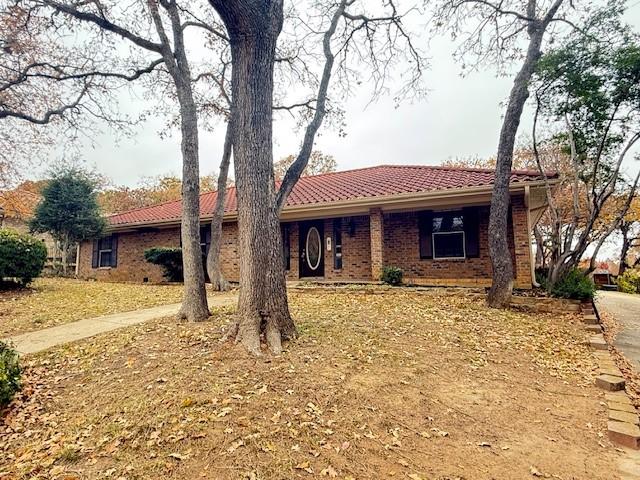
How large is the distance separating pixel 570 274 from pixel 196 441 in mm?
9222

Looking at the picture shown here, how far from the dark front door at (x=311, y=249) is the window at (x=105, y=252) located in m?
9.33

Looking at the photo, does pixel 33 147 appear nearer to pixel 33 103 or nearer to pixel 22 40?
pixel 33 103

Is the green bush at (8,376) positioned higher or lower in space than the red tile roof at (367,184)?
lower

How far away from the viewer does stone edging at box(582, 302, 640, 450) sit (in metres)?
2.88

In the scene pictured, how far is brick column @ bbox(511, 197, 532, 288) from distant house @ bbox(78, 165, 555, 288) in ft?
0.08

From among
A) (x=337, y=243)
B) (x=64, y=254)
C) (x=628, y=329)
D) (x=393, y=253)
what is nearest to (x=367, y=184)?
(x=337, y=243)

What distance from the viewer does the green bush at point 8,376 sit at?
3.28 meters

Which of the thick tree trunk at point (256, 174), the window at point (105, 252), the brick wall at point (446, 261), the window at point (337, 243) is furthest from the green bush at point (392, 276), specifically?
the window at point (105, 252)

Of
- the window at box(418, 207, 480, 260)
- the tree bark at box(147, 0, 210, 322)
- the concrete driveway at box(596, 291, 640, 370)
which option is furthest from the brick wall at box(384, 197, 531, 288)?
the tree bark at box(147, 0, 210, 322)

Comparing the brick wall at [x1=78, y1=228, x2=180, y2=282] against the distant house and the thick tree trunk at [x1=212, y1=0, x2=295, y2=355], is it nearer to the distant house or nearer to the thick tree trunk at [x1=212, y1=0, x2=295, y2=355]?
the distant house

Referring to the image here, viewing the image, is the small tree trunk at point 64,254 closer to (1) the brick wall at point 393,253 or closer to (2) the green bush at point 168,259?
(1) the brick wall at point 393,253

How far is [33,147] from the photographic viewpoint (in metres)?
11.6

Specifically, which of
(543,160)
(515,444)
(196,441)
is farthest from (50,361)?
(543,160)

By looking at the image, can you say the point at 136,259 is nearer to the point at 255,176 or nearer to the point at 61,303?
the point at 61,303
